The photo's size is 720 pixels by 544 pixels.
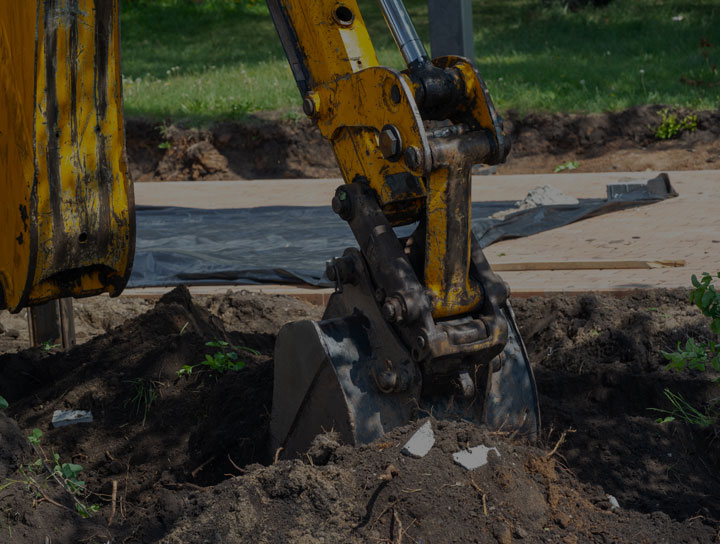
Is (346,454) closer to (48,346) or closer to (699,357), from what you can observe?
(699,357)

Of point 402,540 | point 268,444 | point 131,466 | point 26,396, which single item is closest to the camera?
point 402,540

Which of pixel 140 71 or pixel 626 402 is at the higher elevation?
pixel 140 71

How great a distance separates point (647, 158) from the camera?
10617mm

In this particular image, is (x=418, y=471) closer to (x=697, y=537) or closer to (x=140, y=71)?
(x=697, y=537)

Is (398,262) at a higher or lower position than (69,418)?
higher

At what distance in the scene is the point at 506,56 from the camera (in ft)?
45.0

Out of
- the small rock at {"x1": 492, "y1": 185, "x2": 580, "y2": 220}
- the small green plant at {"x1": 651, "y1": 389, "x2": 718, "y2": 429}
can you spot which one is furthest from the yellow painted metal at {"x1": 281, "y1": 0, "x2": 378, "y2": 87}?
the small rock at {"x1": 492, "y1": 185, "x2": 580, "y2": 220}

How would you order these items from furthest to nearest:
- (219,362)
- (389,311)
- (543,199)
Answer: (543,199), (219,362), (389,311)

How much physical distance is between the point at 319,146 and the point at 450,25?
4.83m

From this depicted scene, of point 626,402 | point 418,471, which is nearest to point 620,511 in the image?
point 418,471

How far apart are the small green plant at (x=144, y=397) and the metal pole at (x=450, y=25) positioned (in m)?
3.92

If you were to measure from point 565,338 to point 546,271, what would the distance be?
4.70ft

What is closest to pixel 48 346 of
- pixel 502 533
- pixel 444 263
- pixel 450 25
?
pixel 444 263

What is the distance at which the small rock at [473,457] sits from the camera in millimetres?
2770
